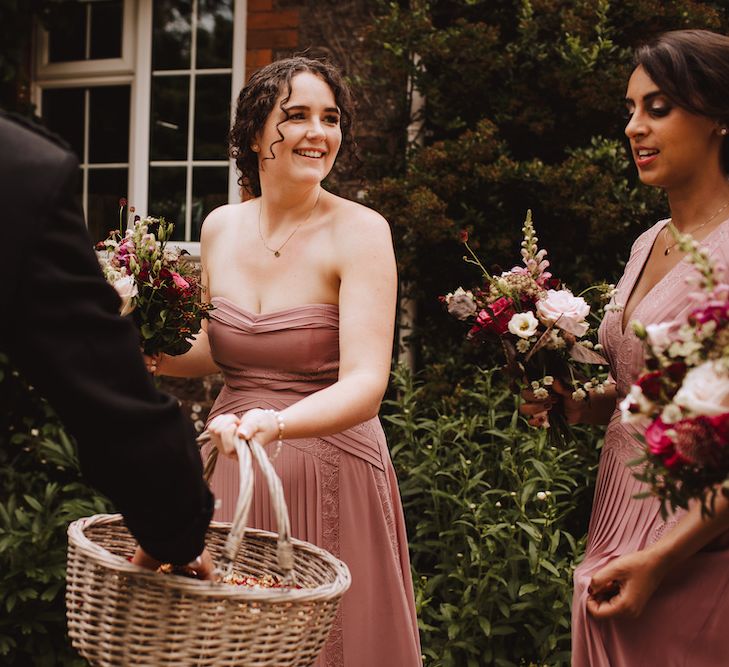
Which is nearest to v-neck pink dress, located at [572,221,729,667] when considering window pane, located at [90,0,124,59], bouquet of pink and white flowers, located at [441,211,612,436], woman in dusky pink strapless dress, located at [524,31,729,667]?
woman in dusky pink strapless dress, located at [524,31,729,667]

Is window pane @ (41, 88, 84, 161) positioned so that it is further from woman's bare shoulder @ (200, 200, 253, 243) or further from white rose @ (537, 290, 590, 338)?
white rose @ (537, 290, 590, 338)

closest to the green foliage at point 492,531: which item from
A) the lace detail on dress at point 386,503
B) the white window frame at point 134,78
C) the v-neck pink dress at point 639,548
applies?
the lace detail on dress at point 386,503

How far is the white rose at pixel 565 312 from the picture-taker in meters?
2.22

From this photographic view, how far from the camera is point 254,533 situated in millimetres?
2205

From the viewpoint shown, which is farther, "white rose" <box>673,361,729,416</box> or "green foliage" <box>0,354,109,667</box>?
"green foliage" <box>0,354,109,667</box>

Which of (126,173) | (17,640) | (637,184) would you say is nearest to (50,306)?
(17,640)

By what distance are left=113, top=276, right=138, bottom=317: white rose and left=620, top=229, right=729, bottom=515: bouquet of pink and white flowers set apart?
1480 millimetres

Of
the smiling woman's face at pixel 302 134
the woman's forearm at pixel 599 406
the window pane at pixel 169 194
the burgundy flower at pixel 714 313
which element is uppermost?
the smiling woman's face at pixel 302 134

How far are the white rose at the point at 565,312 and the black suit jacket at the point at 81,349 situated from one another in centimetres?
109

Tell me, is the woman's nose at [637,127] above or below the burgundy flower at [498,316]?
above

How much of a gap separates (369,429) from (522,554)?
1.36 meters

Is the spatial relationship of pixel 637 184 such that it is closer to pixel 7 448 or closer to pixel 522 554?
pixel 522 554

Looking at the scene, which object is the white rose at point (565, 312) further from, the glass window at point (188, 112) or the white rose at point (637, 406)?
the glass window at point (188, 112)

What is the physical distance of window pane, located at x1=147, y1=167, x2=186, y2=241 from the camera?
22.7 feet
